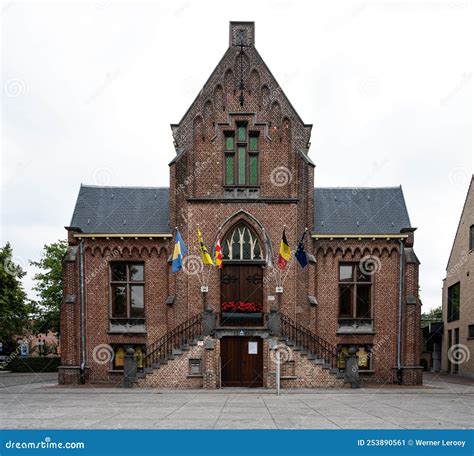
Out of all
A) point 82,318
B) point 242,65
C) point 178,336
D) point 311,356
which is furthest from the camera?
point 242,65

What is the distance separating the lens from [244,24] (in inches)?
918

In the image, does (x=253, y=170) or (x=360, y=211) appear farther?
(x=360, y=211)

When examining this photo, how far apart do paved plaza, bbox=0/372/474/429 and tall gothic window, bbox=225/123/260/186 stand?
9109mm

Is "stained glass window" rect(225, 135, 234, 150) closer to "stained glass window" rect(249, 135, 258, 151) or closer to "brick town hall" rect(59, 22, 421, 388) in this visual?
"brick town hall" rect(59, 22, 421, 388)

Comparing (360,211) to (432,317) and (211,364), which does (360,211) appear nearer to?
(211,364)

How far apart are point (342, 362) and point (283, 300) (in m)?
4.27

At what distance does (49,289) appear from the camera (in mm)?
42250

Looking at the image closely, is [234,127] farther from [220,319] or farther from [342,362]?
[342,362]

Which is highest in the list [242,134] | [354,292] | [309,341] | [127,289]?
[242,134]

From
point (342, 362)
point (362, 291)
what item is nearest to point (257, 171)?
point (362, 291)

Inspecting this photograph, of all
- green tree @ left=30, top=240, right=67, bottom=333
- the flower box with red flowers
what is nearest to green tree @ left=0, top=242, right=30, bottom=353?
green tree @ left=30, top=240, right=67, bottom=333

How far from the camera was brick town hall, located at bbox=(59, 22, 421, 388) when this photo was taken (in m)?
22.2

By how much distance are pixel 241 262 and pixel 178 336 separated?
13.8 ft

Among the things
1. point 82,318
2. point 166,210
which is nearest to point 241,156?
point 166,210
